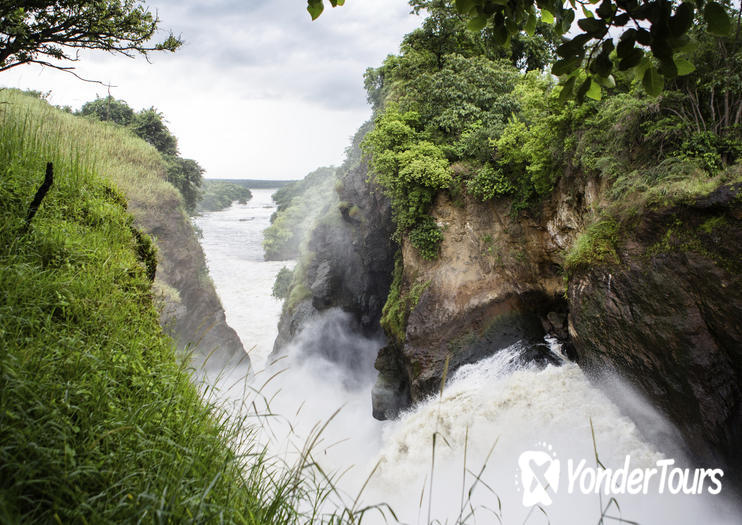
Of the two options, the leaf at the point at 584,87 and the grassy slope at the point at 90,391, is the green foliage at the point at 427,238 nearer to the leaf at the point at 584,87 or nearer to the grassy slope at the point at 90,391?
the grassy slope at the point at 90,391

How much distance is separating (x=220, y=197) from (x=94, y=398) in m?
69.1

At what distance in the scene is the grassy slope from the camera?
46.5 inches

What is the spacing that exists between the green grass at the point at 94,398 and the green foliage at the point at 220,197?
53.5 metres

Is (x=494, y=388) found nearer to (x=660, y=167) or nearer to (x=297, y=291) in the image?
(x=660, y=167)

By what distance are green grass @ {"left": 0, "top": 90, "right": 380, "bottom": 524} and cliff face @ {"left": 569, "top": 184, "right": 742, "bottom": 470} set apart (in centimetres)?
519

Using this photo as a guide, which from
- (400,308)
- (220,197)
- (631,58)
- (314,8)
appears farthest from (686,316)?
(220,197)

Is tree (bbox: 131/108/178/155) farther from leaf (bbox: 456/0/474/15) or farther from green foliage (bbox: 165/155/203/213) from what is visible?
leaf (bbox: 456/0/474/15)

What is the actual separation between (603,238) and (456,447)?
172 inches

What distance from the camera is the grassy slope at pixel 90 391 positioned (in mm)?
1181

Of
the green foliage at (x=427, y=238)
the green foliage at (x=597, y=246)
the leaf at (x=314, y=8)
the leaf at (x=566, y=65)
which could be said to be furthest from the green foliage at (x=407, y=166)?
the leaf at (x=566, y=65)

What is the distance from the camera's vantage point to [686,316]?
482 centimetres

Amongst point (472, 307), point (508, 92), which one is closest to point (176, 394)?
point (472, 307)

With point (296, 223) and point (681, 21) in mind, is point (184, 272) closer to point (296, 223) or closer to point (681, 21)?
point (296, 223)

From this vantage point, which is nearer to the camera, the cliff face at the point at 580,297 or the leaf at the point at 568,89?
the leaf at the point at 568,89
